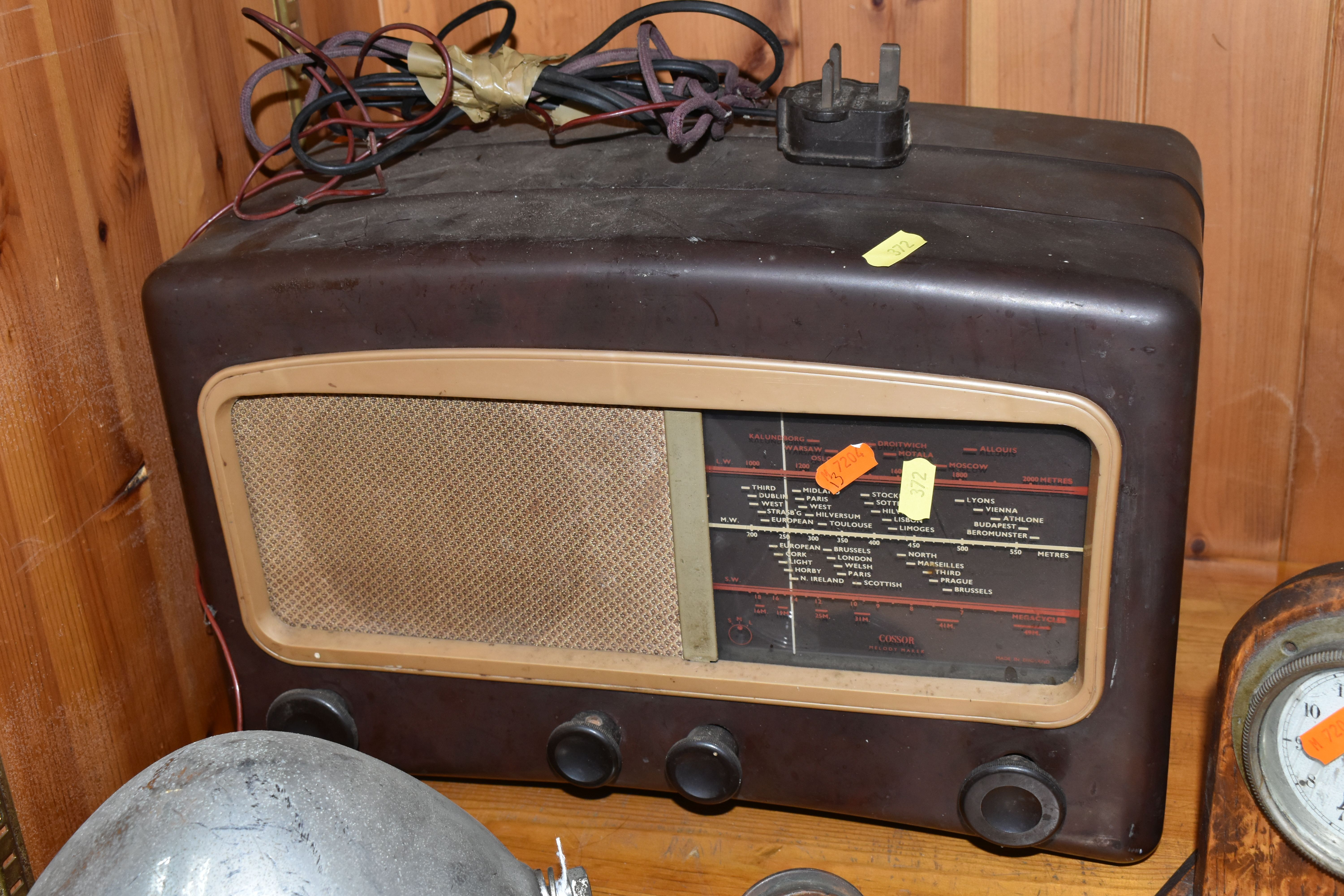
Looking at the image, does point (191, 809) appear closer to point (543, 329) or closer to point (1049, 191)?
point (543, 329)

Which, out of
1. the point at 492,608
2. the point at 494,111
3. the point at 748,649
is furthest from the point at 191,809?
the point at 494,111

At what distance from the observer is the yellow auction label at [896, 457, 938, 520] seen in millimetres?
808

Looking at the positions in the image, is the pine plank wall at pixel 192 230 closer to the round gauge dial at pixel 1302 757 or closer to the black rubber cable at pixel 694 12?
the black rubber cable at pixel 694 12

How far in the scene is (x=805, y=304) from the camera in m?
0.77

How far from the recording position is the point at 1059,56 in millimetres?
1119

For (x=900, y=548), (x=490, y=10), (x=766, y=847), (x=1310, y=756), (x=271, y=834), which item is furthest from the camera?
(x=490, y=10)

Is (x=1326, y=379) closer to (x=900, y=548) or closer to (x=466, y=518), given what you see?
(x=900, y=548)

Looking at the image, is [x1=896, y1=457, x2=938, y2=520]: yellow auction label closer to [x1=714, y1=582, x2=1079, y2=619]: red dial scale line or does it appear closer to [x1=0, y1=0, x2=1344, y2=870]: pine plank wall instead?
[x1=714, y1=582, x2=1079, y2=619]: red dial scale line

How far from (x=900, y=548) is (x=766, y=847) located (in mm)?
292

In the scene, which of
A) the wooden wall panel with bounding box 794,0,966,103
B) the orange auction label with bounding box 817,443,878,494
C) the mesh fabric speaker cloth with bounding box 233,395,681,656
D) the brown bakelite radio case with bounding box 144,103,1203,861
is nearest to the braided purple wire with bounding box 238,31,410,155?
the brown bakelite radio case with bounding box 144,103,1203,861

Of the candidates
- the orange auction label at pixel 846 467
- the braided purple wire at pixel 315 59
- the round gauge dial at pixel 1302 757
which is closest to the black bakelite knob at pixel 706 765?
the orange auction label at pixel 846 467

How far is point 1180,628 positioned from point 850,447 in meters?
0.60

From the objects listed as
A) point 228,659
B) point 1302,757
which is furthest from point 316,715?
point 1302,757

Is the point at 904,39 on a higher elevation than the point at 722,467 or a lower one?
higher
